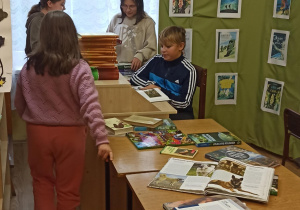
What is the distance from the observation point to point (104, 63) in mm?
2816

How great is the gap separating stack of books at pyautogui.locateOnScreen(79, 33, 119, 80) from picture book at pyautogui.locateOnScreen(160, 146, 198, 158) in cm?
74

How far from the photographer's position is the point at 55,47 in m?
2.26

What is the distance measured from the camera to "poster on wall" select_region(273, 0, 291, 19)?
13.3ft

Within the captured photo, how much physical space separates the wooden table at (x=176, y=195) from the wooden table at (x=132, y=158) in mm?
82

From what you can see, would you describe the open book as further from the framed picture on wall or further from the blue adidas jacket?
the framed picture on wall

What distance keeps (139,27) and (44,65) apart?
1838 mm

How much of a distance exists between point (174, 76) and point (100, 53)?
0.79 meters

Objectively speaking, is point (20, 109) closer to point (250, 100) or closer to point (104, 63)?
point (104, 63)

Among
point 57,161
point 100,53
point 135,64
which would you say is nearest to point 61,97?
point 57,161

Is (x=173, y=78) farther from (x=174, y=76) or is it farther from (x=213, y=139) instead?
(x=213, y=139)

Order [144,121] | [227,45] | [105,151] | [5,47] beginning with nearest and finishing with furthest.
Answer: [5,47], [105,151], [144,121], [227,45]

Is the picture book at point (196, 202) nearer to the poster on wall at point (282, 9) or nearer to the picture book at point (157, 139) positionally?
the picture book at point (157, 139)

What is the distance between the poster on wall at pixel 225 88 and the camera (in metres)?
4.54

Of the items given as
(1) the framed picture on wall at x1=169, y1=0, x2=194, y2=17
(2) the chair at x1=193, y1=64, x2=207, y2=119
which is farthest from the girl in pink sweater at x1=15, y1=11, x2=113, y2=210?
(1) the framed picture on wall at x1=169, y1=0, x2=194, y2=17
